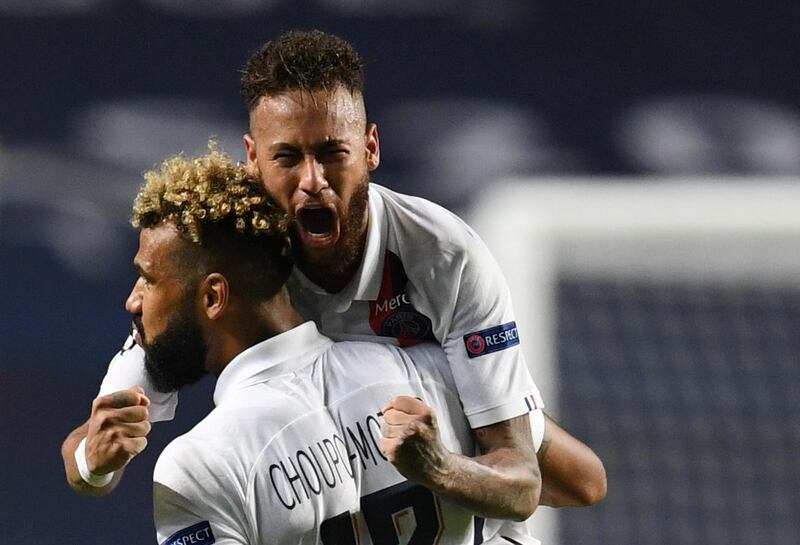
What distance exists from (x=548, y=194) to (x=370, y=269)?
1.68m

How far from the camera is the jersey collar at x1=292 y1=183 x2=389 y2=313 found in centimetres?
210

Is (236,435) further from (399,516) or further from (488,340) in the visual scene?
(488,340)

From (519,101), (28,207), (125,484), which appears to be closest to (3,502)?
(125,484)

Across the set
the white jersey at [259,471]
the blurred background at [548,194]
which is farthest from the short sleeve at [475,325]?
the blurred background at [548,194]

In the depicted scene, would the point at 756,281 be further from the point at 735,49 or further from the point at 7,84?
the point at 7,84

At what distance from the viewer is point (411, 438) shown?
180cm

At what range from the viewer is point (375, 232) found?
210 centimetres

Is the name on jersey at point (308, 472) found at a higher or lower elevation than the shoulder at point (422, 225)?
lower

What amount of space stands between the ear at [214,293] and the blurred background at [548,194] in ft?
5.15

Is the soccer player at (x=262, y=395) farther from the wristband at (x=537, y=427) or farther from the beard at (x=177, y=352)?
the wristband at (x=537, y=427)

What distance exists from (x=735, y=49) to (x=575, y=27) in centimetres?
51

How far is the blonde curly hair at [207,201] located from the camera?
2.04 meters

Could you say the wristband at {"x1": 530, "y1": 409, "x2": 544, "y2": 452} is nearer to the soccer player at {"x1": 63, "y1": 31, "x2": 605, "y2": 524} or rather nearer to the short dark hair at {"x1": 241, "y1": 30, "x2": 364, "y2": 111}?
the soccer player at {"x1": 63, "y1": 31, "x2": 605, "y2": 524}

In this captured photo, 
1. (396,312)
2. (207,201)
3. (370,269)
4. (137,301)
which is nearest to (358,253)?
(370,269)
